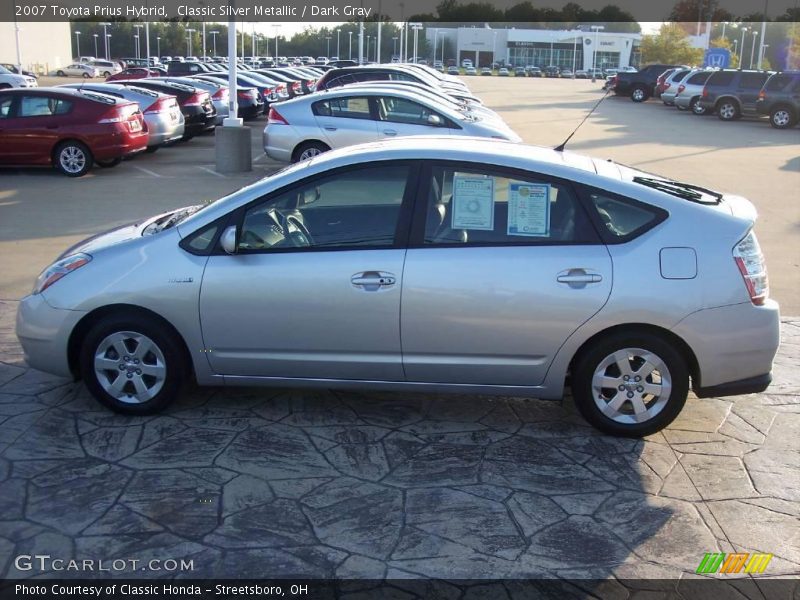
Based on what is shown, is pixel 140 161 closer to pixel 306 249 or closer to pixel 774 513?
pixel 306 249

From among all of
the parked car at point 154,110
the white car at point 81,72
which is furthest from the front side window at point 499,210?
the white car at point 81,72

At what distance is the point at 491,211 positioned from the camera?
479cm

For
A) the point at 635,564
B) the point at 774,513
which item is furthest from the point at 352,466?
the point at 774,513

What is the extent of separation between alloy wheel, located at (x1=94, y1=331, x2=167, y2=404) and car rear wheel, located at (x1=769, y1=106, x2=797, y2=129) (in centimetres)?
2928

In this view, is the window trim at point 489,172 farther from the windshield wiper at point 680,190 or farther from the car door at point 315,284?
the windshield wiper at point 680,190

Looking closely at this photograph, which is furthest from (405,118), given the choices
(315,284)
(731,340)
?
(731,340)

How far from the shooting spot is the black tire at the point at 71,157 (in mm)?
14500

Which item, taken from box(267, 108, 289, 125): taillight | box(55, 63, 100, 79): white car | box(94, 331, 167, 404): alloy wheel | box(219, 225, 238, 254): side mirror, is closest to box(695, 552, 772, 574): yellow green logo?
box(219, 225, 238, 254): side mirror

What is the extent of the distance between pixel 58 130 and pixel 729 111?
26.0 meters

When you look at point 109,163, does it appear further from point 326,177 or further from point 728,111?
point 728,111

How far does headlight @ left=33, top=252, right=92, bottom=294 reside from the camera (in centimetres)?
501

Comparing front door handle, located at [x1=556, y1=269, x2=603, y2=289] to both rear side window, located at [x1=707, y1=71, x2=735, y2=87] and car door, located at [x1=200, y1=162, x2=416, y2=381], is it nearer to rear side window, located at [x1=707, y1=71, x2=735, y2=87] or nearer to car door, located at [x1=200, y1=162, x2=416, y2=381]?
car door, located at [x1=200, y1=162, x2=416, y2=381]

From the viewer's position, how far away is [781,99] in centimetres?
2953

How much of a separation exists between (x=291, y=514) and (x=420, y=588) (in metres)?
0.82
